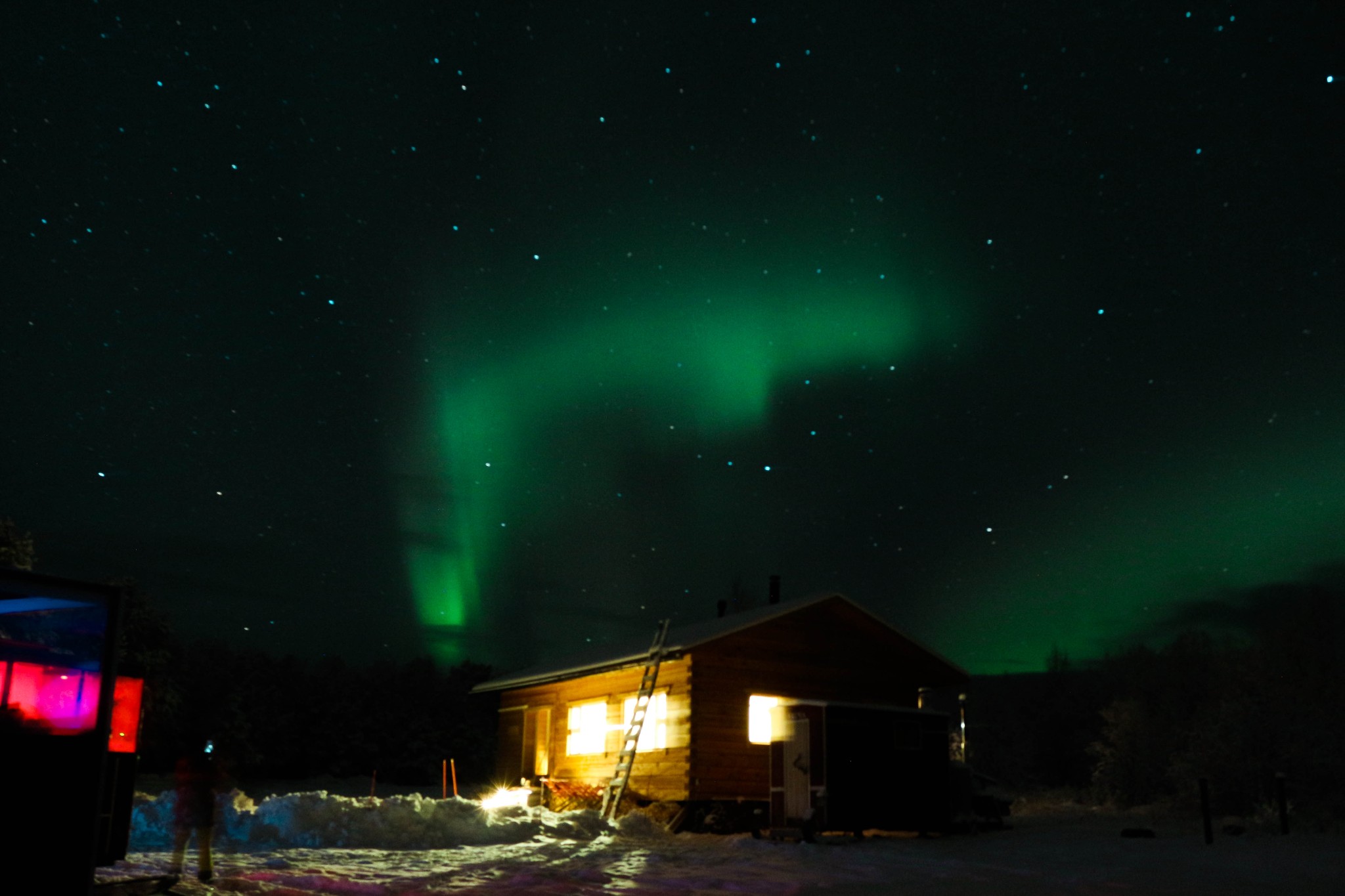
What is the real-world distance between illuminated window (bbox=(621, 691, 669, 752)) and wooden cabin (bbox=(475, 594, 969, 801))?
0.04m

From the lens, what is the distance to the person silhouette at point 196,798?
11.4 meters

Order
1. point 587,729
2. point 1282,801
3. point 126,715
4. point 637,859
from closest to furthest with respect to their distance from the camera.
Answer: point 126,715 → point 637,859 → point 1282,801 → point 587,729

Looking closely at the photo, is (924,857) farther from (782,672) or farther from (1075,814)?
(1075,814)

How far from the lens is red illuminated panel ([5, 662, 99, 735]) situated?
7406mm

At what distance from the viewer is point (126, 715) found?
10.1 m

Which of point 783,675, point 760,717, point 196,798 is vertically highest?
point 783,675

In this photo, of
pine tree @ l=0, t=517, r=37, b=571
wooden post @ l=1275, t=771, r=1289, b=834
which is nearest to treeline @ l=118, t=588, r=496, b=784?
pine tree @ l=0, t=517, r=37, b=571

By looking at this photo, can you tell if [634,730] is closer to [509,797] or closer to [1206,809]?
[509,797]

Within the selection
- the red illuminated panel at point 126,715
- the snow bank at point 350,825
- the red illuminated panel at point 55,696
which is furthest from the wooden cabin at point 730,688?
the red illuminated panel at point 55,696

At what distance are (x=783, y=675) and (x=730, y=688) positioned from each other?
4.48 ft

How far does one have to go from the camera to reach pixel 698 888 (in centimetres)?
1133

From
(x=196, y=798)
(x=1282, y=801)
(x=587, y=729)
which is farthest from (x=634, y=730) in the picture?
(x=1282, y=801)

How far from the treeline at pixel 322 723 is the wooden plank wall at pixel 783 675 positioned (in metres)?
37.9

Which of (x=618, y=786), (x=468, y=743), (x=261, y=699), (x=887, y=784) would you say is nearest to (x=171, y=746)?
(x=261, y=699)
